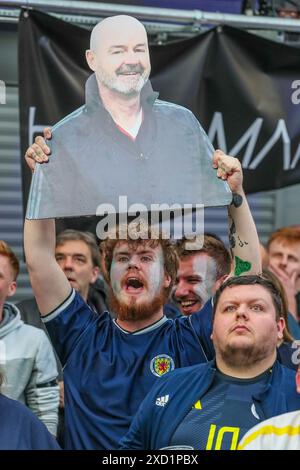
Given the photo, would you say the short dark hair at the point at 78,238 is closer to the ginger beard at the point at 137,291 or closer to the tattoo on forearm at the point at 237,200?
the ginger beard at the point at 137,291

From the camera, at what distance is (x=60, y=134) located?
3688 millimetres

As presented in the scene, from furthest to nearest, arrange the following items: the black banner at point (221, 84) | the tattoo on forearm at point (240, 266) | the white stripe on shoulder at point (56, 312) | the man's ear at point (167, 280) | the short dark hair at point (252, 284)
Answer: the black banner at point (221, 84)
the man's ear at point (167, 280)
the white stripe on shoulder at point (56, 312)
the tattoo on forearm at point (240, 266)
the short dark hair at point (252, 284)

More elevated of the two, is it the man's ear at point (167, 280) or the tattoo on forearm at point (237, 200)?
A: the tattoo on forearm at point (237, 200)

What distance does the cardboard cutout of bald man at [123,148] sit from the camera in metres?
3.66

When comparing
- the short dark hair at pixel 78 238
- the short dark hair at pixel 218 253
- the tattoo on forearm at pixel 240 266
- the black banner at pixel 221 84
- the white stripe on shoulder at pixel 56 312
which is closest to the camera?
the tattoo on forearm at pixel 240 266

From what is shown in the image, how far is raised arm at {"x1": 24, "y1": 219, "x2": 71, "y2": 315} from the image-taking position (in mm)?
3838

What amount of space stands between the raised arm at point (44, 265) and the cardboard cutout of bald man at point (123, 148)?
0.17 m

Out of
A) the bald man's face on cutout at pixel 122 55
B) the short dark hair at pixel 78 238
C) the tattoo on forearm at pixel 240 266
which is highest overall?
the bald man's face on cutout at pixel 122 55

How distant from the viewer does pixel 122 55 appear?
3713 millimetres

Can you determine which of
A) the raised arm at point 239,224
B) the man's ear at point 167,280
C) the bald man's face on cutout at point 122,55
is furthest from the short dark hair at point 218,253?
the bald man's face on cutout at point 122,55

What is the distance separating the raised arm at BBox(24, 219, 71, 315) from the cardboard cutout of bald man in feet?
0.57

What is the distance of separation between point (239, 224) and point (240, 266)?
6.4 inches

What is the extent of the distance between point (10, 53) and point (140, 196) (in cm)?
202

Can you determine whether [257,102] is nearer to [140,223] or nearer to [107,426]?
[140,223]
